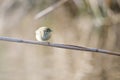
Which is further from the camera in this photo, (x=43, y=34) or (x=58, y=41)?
(x=58, y=41)

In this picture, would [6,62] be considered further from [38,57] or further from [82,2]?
[82,2]

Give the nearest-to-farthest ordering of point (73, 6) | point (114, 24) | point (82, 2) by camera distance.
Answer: point (82, 2) < point (114, 24) < point (73, 6)

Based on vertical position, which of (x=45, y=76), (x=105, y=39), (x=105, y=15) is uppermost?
(x=105, y=15)

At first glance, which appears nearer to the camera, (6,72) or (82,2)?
(82,2)

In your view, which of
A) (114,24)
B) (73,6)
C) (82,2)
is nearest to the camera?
(82,2)

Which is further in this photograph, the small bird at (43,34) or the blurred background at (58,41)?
the blurred background at (58,41)

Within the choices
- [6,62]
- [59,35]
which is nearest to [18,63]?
[6,62]

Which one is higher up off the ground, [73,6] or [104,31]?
[73,6]
